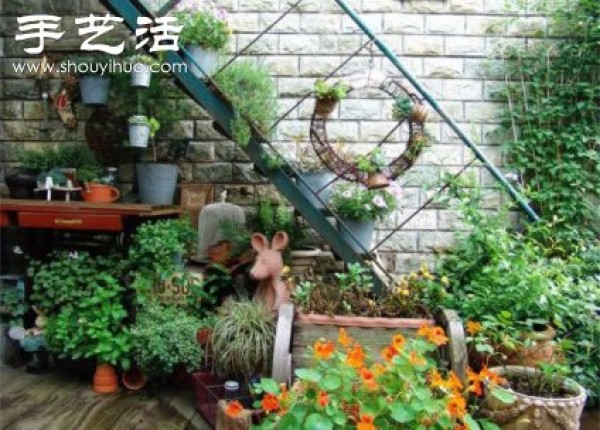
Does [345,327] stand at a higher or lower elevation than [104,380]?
higher

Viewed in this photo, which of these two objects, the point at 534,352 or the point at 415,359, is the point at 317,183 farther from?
the point at 415,359

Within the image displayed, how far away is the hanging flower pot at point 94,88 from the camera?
4410mm

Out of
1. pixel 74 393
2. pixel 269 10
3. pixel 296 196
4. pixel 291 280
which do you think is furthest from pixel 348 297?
pixel 269 10

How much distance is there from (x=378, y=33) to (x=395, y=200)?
157 centimetres

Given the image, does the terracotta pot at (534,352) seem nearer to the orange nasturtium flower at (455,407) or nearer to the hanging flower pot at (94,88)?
the orange nasturtium flower at (455,407)

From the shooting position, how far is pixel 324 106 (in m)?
3.73

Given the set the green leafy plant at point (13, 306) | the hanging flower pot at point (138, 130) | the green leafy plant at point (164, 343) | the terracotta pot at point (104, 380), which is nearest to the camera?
the green leafy plant at point (164, 343)

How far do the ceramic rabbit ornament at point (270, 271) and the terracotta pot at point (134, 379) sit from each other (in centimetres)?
87

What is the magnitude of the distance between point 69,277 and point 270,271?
128 cm

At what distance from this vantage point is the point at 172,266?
377 cm

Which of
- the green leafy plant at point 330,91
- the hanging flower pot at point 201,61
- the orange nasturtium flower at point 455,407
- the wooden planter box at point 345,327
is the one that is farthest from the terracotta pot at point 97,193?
the orange nasturtium flower at point 455,407

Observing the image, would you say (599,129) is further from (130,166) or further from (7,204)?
(7,204)

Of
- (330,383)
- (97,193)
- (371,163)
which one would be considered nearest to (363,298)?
(371,163)

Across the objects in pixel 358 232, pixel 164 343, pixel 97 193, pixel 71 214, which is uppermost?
pixel 97 193
